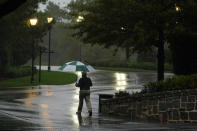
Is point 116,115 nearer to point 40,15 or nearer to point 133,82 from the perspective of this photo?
point 133,82

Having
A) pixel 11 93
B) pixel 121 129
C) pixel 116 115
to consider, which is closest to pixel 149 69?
pixel 11 93

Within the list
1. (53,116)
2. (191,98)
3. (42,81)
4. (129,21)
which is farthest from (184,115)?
(42,81)

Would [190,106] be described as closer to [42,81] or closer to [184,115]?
[184,115]

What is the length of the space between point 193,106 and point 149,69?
155 ft

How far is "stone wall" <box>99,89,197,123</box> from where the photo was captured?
18547mm

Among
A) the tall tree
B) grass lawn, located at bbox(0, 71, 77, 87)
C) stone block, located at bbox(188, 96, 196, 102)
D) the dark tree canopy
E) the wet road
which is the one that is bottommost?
the wet road

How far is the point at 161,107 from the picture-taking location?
19531 millimetres

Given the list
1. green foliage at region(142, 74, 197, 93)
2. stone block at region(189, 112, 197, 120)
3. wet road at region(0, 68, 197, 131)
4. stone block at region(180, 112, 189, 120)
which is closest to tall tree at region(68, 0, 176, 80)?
green foliage at region(142, 74, 197, 93)

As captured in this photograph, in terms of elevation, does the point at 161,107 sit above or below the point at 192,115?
above

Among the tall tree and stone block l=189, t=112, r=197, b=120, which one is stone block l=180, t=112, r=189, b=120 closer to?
stone block l=189, t=112, r=197, b=120

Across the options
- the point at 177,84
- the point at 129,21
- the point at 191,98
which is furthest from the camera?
the point at 129,21

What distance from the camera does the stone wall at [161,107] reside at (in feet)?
60.8

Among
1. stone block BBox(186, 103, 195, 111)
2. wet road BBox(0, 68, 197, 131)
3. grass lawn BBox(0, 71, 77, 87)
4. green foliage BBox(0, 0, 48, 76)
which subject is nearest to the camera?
wet road BBox(0, 68, 197, 131)

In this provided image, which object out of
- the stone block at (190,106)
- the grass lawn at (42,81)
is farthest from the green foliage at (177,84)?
the grass lawn at (42,81)
